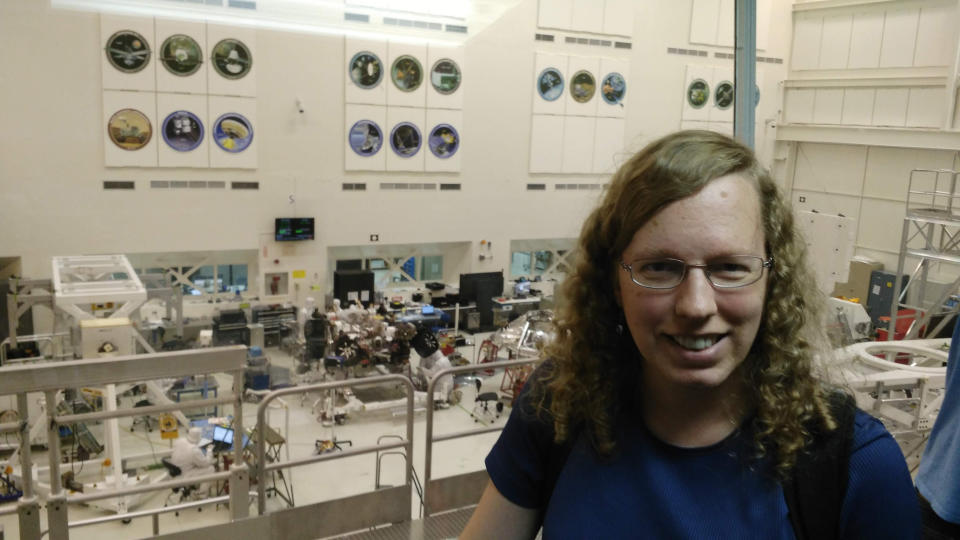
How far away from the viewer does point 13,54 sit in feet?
41.6

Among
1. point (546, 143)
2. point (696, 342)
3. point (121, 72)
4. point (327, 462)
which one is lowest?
point (327, 462)

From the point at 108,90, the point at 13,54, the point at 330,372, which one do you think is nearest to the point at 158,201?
the point at 108,90

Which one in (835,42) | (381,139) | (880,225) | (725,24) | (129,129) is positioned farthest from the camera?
(725,24)

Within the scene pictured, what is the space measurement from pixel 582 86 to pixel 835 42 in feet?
22.2

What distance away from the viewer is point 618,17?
58.7ft

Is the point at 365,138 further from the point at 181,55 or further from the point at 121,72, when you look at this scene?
the point at 121,72

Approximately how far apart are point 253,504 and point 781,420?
24.9 feet

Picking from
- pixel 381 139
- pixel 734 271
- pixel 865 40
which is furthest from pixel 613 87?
pixel 734 271

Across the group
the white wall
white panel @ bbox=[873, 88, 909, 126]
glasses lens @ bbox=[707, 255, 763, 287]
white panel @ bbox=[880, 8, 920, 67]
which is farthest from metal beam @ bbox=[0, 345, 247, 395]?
white panel @ bbox=[880, 8, 920, 67]

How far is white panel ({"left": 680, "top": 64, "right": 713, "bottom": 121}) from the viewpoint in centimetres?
1883

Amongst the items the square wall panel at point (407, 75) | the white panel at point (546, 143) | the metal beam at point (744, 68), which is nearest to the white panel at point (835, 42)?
the white panel at point (546, 143)

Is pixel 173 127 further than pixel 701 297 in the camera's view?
Yes

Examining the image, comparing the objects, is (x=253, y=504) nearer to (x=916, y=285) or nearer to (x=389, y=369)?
(x=389, y=369)

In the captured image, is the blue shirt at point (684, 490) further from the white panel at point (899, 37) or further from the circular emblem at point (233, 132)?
the white panel at point (899, 37)
